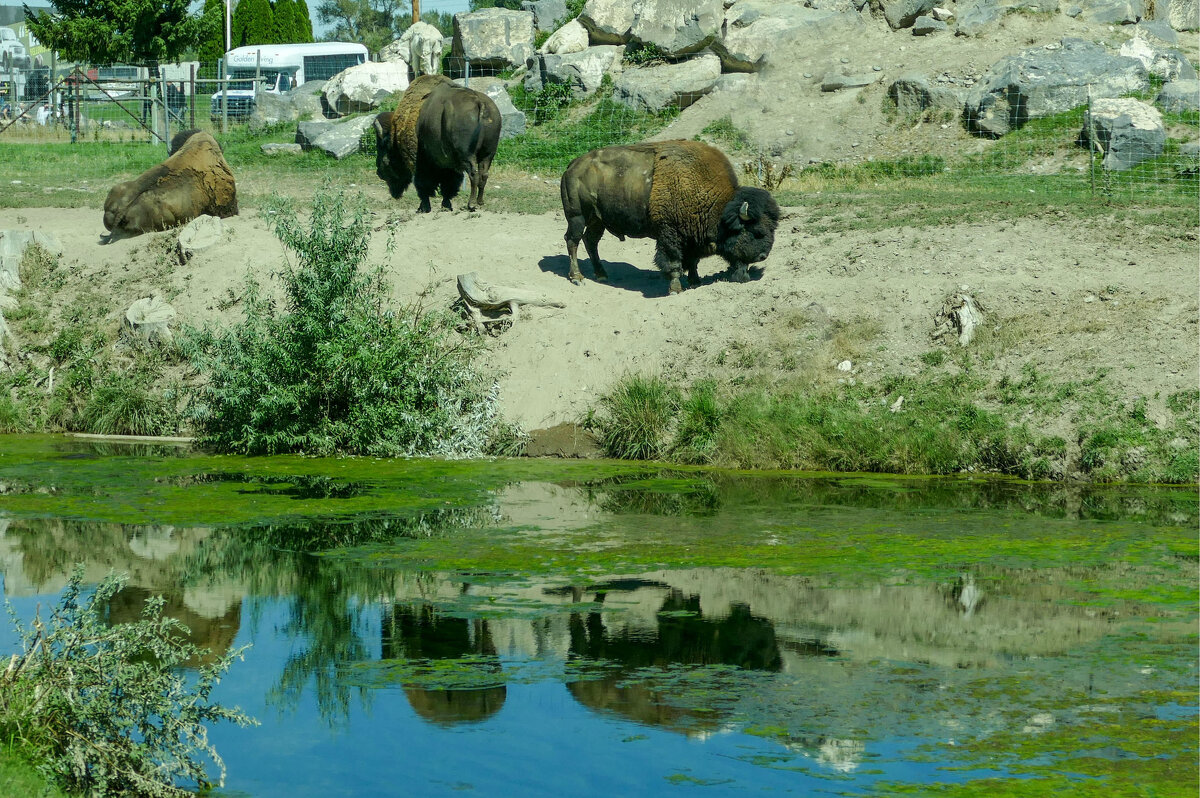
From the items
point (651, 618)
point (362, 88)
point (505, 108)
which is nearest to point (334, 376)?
point (651, 618)

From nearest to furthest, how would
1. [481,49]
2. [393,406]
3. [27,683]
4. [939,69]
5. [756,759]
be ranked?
[27,683] → [756,759] → [393,406] → [939,69] → [481,49]

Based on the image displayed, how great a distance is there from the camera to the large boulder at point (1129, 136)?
62.7ft

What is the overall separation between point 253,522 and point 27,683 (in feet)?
16.1

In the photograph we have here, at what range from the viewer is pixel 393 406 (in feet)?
42.8

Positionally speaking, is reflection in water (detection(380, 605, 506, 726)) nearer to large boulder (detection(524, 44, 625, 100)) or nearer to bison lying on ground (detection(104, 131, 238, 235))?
bison lying on ground (detection(104, 131, 238, 235))

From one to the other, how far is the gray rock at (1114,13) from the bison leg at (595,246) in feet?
47.7

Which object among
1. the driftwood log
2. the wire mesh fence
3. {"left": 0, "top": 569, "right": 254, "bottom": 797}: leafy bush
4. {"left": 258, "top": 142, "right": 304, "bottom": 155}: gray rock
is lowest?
{"left": 0, "top": 569, "right": 254, "bottom": 797}: leafy bush

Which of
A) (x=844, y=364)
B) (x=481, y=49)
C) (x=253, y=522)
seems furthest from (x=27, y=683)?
(x=481, y=49)

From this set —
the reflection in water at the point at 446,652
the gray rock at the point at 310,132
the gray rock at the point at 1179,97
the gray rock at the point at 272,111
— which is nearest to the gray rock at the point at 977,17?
the gray rock at the point at 1179,97

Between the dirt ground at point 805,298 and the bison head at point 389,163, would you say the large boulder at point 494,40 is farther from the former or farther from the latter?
the dirt ground at point 805,298

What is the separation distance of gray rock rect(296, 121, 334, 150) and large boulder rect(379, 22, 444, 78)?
15.8 ft

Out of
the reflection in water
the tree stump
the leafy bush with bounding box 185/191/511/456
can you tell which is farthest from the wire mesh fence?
the reflection in water

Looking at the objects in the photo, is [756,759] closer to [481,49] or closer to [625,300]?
[625,300]

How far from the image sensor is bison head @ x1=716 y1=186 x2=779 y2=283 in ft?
47.4
